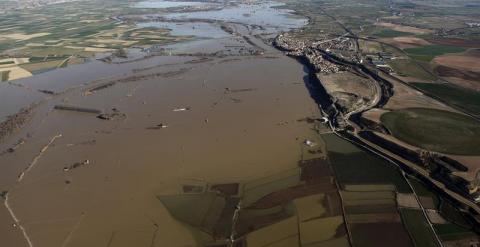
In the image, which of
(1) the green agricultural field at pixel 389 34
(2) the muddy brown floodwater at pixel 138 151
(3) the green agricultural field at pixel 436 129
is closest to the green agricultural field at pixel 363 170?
(2) the muddy brown floodwater at pixel 138 151

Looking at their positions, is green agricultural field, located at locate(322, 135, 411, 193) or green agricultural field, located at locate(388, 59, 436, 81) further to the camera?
green agricultural field, located at locate(388, 59, 436, 81)

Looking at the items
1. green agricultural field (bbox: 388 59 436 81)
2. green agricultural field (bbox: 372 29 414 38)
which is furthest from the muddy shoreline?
green agricultural field (bbox: 372 29 414 38)

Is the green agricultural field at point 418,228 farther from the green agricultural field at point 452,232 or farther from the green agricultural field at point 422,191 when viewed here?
the green agricultural field at point 422,191

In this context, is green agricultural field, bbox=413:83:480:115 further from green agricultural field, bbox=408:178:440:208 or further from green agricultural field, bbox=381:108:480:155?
green agricultural field, bbox=408:178:440:208

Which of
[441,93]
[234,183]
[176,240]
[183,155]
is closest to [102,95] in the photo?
[183,155]

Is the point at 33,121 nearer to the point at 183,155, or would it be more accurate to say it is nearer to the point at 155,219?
the point at 183,155

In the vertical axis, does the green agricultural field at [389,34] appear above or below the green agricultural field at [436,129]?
above

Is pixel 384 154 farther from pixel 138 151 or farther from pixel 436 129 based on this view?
pixel 138 151
